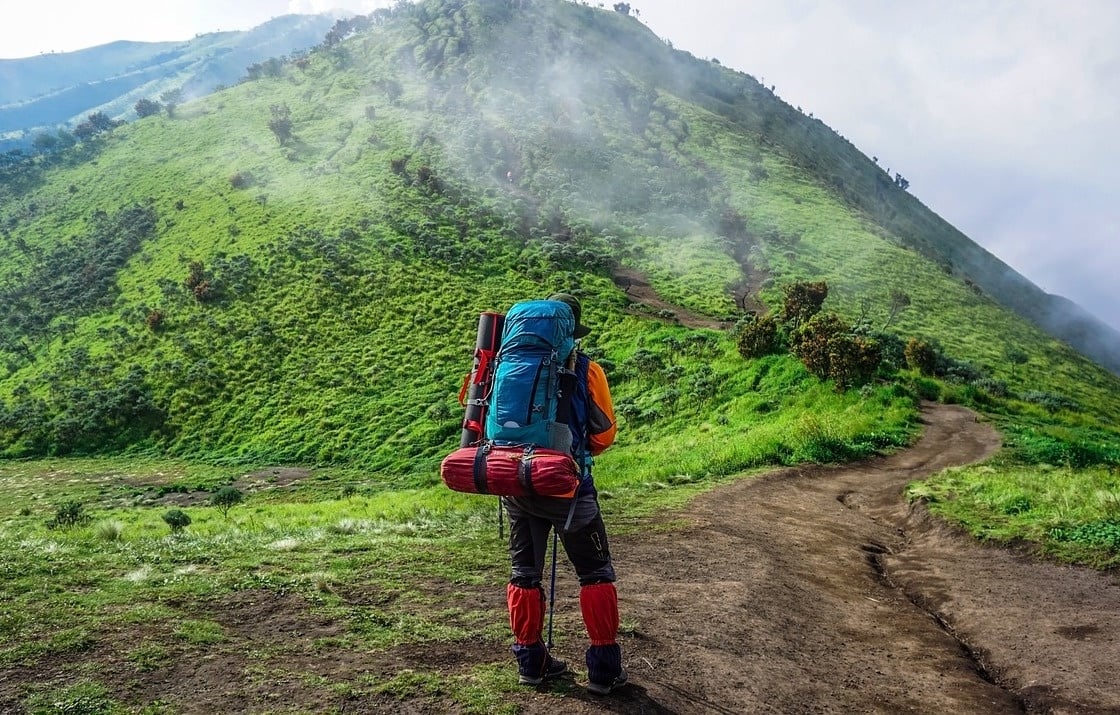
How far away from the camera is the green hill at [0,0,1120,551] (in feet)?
86.5

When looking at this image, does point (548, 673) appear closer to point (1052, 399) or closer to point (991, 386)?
point (991, 386)

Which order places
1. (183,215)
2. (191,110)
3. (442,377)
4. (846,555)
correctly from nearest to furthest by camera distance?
(846,555) → (442,377) → (183,215) → (191,110)

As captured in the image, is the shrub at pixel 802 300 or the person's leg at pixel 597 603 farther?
the shrub at pixel 802 300

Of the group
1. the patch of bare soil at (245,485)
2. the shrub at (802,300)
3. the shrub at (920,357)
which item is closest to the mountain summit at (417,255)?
the patch of bare soil at (245,485)

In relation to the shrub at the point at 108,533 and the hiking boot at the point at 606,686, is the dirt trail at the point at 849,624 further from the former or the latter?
the shrub at the point at 108,533

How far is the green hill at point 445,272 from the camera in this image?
26.4 metres

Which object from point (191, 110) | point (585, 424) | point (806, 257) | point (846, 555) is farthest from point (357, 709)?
point (191, 110)

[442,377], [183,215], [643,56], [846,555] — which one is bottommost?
[442,377]

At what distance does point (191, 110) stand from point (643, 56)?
7370 centimetres

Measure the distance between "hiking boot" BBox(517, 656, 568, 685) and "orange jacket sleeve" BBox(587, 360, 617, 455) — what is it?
1.56 meters

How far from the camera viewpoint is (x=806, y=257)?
5947cm

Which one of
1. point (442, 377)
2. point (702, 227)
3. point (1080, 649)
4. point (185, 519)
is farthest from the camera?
point (702, 227)

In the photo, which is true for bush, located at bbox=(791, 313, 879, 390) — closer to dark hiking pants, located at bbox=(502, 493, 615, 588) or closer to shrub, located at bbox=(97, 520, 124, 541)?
dark hiking pants, located at bbox=(502, 493, 615, 588)

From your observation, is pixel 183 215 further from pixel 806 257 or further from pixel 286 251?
pixel 806 257
